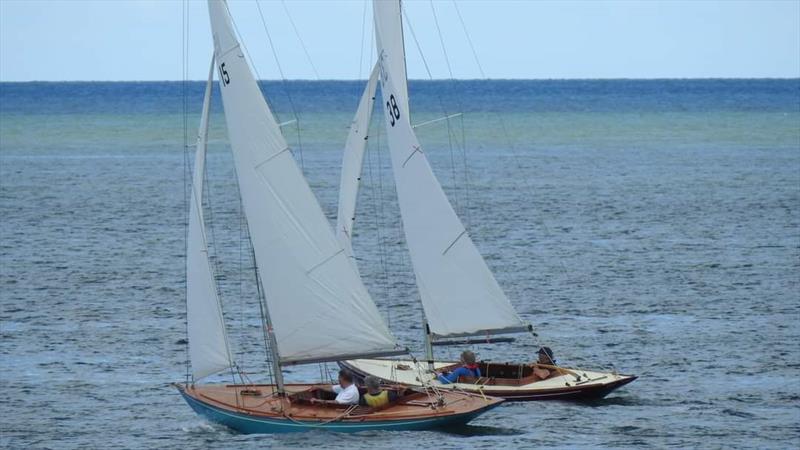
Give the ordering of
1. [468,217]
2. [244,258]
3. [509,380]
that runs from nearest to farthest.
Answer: [509,380] < [244,258] < [468,217]

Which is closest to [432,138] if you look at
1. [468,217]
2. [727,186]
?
[727,186]

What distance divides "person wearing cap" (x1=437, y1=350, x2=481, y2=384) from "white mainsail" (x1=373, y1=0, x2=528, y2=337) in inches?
58.2

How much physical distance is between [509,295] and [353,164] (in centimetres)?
1775

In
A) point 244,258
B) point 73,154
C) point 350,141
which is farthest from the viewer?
point 73,154

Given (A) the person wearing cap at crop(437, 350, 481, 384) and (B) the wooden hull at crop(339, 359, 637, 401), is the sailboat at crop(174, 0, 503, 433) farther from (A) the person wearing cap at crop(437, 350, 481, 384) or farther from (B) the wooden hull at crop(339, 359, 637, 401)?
(B) the wooden hull at crop(339, 359, 637, 401)

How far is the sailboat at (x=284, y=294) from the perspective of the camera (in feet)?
115

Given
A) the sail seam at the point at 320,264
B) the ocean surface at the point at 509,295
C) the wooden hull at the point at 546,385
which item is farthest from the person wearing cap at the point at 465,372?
the sail seam at the point at 320,264

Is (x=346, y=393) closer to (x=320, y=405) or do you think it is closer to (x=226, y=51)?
(x=320, y=405)

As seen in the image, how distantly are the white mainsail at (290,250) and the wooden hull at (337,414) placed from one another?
1.23m

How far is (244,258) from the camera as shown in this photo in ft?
236

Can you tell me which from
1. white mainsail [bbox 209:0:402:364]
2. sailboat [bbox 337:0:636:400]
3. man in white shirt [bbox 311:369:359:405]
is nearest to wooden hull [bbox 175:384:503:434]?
man in white shirt [bbox 311:369:359:405]

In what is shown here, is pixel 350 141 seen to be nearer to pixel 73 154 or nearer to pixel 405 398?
pixel 405 398

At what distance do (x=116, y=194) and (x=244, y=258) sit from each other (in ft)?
111

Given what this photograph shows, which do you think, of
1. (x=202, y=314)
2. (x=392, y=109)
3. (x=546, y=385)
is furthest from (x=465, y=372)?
(x=202, y=314)
